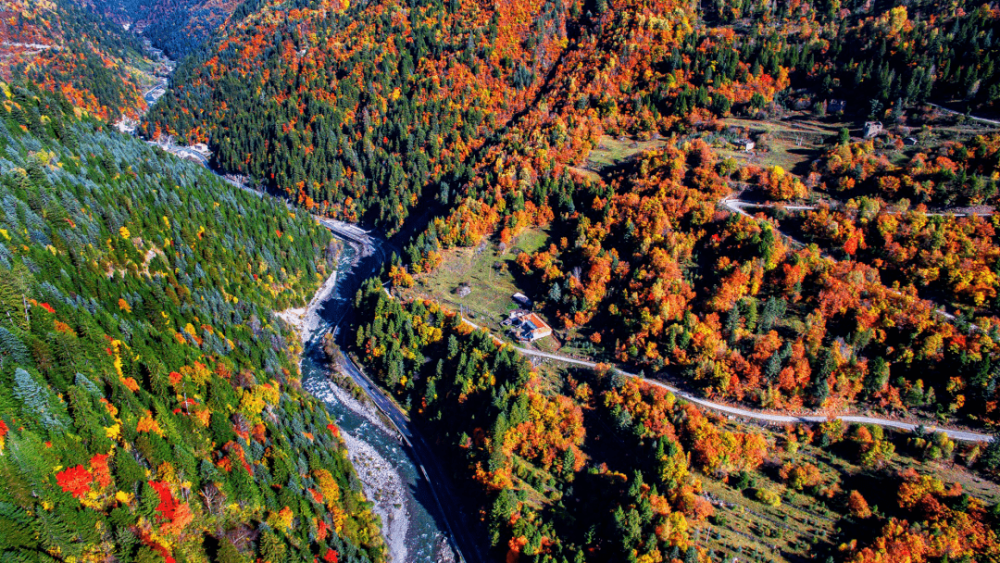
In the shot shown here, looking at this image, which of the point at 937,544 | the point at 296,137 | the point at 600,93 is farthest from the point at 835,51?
the point at 296,137

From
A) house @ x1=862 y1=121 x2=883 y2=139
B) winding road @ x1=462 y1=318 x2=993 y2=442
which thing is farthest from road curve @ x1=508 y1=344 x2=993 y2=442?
house @ x1=862 y1=121 x2=883 y2=139

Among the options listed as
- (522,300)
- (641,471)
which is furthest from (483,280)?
(641,471)

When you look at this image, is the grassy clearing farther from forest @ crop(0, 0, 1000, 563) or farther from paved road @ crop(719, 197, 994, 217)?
paved road @ crop(719, 197, 994, 217)

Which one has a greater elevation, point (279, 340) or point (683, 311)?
point (683, 311)

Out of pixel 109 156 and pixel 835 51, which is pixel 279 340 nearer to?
pixel 109 156

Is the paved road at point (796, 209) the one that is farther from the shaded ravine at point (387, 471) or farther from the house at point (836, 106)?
the shaded ravine at point (387, 471)
